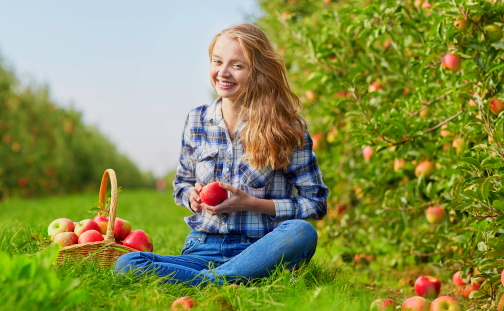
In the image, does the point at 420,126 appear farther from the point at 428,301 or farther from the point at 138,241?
the point at 138,241

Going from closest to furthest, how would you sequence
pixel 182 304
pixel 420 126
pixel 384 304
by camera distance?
pixel 182 304
pixel 384 304
pixel 420 126

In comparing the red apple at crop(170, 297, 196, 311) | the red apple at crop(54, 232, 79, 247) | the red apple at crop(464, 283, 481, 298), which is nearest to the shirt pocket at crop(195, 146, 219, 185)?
the red apple at crop(54, 232, 79, 247)

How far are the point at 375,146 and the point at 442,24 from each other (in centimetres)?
74

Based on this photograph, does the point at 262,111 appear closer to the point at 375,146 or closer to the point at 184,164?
the point at 184,164

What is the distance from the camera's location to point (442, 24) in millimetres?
2699

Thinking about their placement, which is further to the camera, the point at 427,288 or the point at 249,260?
the point at 427,288

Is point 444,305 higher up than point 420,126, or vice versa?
point 420,126

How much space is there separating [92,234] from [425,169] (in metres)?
1.95

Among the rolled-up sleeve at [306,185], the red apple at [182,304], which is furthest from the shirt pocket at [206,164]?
the red apple at [182,304]

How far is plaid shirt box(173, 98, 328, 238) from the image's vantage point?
250 cm

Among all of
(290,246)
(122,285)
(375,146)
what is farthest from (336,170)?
(122,285)

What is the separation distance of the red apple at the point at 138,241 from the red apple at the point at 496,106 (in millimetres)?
1858

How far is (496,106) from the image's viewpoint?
2.55 metres

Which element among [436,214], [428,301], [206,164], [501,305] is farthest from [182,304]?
[436,214]
